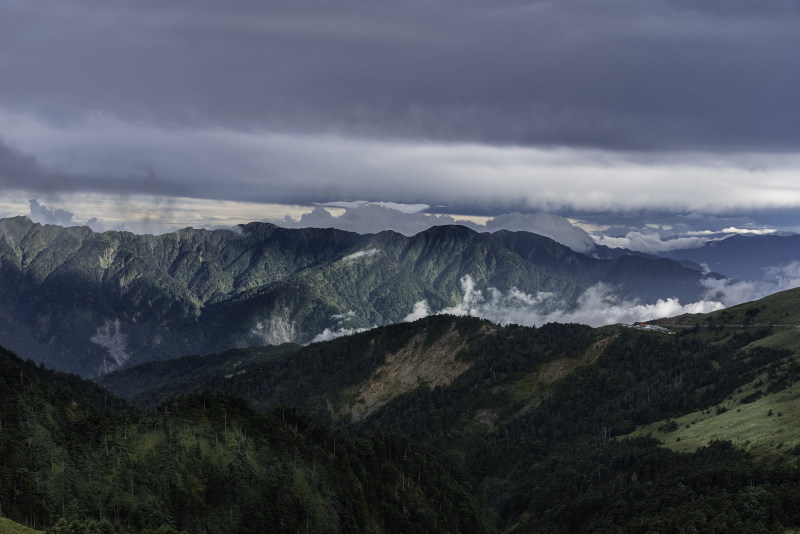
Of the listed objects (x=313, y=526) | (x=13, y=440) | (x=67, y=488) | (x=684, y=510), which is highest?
(x=13, y=440)

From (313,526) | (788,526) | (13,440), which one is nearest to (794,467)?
(788,526)

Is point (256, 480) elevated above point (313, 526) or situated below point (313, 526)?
above

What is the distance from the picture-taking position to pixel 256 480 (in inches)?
7544

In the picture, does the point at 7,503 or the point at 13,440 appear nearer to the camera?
the point at 7,503

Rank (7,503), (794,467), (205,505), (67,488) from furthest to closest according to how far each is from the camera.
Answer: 1. (794,467)
2. (205,505)
3. (67,488)
4. (7,503)

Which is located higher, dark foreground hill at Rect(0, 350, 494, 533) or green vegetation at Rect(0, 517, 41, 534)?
green vegetation at Rect(0, 517, 41, 534)

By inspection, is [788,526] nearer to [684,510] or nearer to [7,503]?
[684,510]

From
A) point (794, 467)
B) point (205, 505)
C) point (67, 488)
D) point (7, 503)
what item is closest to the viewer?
point (7, 503)

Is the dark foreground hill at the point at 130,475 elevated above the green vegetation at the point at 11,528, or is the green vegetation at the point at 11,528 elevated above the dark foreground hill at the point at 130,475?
the green vegetation at the point at 11,528

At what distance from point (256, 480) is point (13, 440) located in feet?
235

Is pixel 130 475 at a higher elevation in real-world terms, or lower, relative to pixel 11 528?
lower

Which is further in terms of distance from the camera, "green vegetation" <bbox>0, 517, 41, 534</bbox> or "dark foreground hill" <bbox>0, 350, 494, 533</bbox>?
"dark foreground hill" <bbox>0, 350, 494, 533</bbox>

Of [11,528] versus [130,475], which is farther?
[130,475]

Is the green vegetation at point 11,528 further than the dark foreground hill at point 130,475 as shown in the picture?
No
